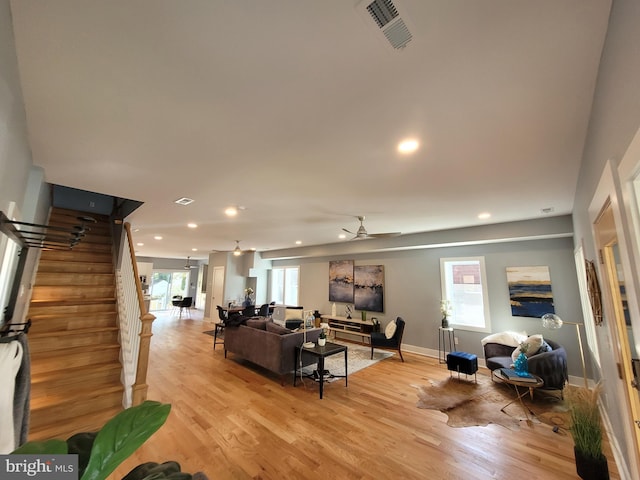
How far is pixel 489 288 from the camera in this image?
203 inches

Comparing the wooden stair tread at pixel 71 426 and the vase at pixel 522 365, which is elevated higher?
the vase at pixel 522 365

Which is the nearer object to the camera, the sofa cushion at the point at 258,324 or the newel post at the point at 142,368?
the newel post at the point at 142,368

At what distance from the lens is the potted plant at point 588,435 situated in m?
2.11

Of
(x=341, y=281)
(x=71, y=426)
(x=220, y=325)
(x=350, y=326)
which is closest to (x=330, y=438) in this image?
(x=71, y=426)

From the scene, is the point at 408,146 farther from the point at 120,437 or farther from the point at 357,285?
the point at 357,285

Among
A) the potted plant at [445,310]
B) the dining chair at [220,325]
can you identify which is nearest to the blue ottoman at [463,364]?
the potted plant at [445,310]

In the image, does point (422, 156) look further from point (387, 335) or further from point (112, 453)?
point (387, 335)

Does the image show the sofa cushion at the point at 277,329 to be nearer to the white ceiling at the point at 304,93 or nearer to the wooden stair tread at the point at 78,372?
the wooden stair tread at the point at 78,372

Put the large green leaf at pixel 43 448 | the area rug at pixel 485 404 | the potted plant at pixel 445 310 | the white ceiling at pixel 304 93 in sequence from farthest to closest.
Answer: the potted plant at pixel 445 310 → the area rug at pixel 485 404 → the white ceiling at pixel 304 93 → the large green leaf at pixel 43 448

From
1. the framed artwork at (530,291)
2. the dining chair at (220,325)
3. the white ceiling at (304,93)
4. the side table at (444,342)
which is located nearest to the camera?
the white ceiling at (304,93)

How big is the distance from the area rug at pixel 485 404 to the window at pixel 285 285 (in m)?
Answer: 5.68

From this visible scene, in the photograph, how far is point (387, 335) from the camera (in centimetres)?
555

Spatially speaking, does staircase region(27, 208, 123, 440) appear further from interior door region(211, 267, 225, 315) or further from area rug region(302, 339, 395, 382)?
interior door region(211, 267, 225, 315)

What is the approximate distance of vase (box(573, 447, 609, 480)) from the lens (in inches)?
82.4
